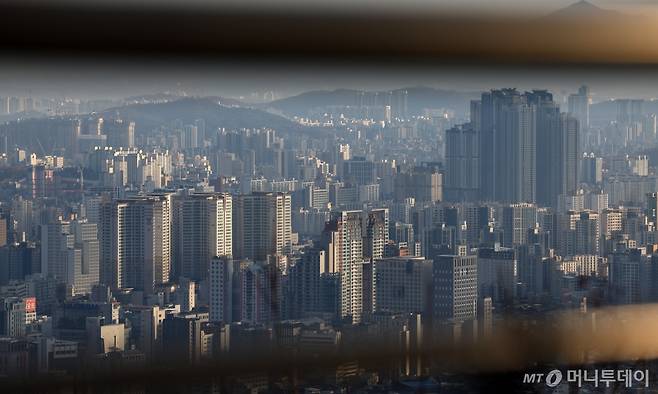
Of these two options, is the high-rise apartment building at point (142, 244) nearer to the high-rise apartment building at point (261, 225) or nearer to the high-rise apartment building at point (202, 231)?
the high-rise apartment building at point (202, 231)

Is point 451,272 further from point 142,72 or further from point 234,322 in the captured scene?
point 142,72

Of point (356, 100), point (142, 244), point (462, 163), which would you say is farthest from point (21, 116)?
point (462, 163)

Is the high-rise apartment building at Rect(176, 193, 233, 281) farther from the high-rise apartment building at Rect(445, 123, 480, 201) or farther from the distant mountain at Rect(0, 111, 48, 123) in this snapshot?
the high-rise apartment building at Rect(445, 123, 480, 201)

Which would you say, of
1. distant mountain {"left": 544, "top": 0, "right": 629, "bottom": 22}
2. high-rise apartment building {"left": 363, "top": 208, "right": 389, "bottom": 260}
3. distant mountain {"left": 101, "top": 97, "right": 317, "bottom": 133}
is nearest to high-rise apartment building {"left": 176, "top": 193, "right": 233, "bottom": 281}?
distant mountain {"left": 101, "top": 97, "right": 317, "bottom": 133}

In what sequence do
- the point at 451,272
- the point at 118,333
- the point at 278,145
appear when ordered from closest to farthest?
the point at 118,333
the point at 278,145
the point at 451,272

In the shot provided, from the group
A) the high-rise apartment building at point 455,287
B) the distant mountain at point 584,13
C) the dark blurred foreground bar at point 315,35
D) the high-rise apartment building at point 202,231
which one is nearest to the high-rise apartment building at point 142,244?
the high-rise apartment building at point 202,231

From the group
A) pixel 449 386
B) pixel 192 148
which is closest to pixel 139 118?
pixel 192 148

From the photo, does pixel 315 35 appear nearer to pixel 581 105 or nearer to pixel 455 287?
pixel 455 287
